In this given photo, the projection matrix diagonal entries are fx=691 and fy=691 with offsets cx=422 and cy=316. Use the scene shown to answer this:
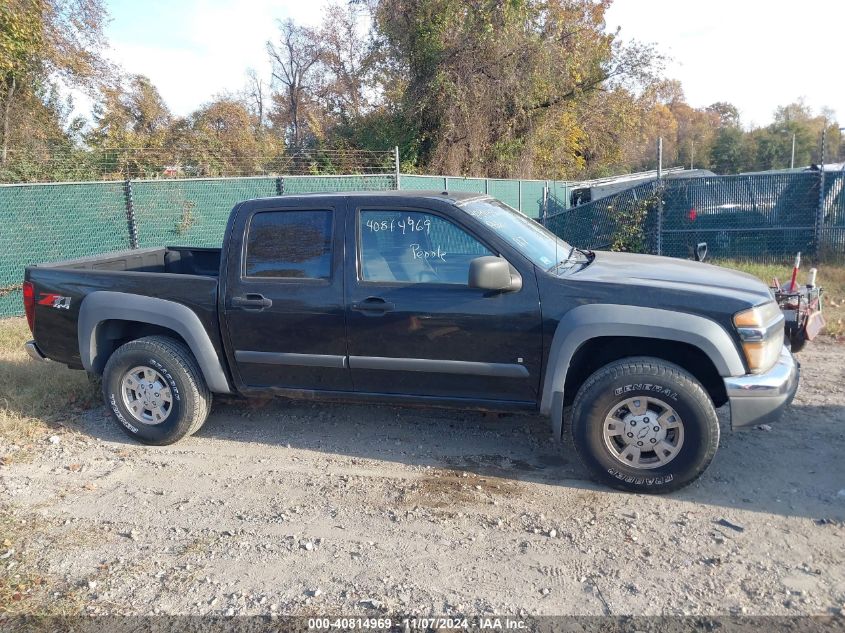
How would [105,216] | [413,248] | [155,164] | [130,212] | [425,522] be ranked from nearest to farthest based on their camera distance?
[425,522], [413,248], [105,216], [130,212], [155,164]

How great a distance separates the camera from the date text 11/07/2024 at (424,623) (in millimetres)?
2980

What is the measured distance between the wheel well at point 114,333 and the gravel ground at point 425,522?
0.63 m

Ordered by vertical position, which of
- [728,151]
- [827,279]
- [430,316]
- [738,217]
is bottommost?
[827,279]

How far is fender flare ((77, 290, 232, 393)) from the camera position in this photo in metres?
4.96

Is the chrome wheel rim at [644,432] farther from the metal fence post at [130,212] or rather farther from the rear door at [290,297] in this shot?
the metal fence post at [130,212]

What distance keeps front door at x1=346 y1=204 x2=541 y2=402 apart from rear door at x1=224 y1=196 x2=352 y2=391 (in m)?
0.13

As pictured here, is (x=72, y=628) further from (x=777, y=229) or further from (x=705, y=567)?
(x=777, y=229)

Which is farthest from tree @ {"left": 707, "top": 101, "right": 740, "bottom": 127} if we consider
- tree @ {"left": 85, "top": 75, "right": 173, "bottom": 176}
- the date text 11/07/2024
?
the date text 11/07/2024

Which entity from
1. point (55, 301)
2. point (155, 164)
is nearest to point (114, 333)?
point (55, 301)

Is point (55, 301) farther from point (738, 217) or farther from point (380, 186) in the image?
point (738, 217)

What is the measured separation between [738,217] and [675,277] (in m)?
8.89

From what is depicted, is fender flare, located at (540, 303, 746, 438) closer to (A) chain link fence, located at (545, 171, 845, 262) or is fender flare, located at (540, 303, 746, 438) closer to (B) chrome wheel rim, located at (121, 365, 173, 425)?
(B) chrome wheel rim, located at (121, 365, 173, 425)

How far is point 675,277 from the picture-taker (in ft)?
14.3

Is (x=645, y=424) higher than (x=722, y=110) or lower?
lower
